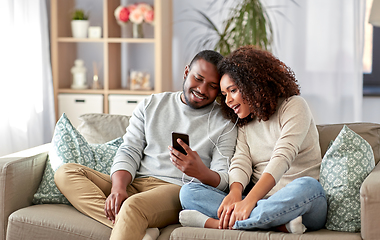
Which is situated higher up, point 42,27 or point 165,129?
point 42,27

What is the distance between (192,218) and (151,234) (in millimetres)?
156

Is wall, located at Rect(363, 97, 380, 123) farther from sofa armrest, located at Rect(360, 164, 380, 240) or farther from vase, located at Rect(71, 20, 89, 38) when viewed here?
vase, located at Rect(71, 20, 89, 38)

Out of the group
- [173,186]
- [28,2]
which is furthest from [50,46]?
[173,186]

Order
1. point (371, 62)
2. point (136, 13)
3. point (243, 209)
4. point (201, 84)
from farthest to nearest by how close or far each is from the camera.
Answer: point (371, 62) < point (136, 13) < point (201, 84) < point (243, 209)

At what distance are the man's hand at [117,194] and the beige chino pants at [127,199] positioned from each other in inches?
1.2

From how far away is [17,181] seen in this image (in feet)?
5.70

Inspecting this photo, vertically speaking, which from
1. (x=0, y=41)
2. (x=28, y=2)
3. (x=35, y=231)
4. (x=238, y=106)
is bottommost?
(x=35, y=231)

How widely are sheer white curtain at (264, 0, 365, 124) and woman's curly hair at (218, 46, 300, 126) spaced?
5.65 feet

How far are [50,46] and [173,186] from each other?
211 centimetres

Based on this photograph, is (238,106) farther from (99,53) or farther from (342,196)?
Answer: (99,53)

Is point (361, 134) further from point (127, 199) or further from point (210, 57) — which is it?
point (127, 199)

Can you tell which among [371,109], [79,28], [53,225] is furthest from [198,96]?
[371,109]

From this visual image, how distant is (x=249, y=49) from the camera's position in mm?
1745

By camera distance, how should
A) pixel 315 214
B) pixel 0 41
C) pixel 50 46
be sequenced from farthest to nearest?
pixel 50 46 < pixel 0 41 < pixel 315 214
